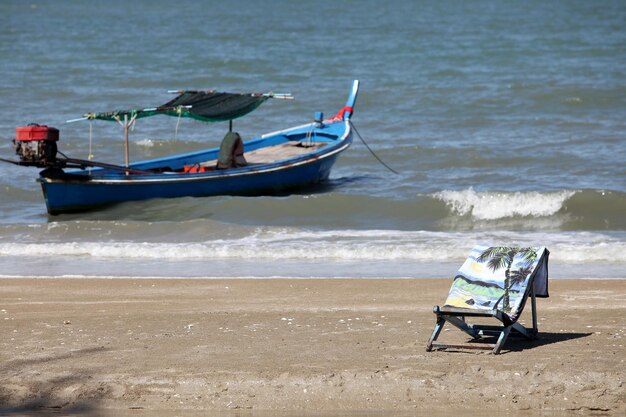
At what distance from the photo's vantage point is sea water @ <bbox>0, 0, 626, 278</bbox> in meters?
13.5

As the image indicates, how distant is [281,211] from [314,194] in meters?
1.12

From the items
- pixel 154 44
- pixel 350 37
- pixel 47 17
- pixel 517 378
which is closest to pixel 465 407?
pixel 517 378

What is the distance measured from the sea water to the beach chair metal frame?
11.9ft

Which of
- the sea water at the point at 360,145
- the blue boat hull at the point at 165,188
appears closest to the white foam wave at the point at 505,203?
the sea water at the point at 360,145

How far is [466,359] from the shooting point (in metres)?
7.70

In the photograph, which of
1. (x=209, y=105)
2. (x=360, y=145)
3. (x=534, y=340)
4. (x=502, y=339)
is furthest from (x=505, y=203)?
(x=502, y=339)

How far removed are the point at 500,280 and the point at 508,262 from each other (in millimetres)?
174

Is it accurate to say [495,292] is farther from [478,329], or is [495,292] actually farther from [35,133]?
[35,133]

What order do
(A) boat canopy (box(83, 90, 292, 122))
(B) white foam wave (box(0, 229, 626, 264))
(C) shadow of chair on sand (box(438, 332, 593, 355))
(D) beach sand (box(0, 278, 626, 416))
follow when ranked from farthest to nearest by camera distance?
(A) boat canopy (box(83, 90, 292, 122))
(B) white foam wave (box(0, 229, 626, 264))
(C) shadow of chair on sand (box(438, 332, 593, 355))
(D) beach sand (box(0, 278, 626, 416))

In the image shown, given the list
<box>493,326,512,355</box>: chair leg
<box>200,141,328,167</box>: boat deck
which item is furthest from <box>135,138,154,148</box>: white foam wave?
<box>493,326,512,355</box>: chair leg

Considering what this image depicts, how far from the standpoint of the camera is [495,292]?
802cm

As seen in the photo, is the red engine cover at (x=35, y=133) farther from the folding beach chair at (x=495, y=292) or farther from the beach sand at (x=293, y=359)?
the folding beach chair at (x=495, y=292)

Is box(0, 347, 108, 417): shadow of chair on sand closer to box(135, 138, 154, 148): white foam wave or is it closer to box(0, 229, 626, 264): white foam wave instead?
box(0, 229, 626, 264): white foam wave

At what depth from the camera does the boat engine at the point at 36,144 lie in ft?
51.9
